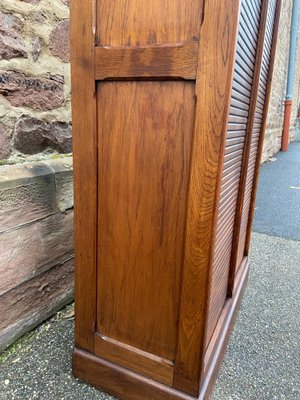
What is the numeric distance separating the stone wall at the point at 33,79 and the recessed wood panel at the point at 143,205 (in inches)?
20.8

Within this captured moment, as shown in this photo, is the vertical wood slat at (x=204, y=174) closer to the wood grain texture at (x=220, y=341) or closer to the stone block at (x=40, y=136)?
the wood grain texture at (x=220, y=341)

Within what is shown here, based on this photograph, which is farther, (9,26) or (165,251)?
(9,26)

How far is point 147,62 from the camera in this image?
0.92 meters

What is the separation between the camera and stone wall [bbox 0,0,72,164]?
1291 mm

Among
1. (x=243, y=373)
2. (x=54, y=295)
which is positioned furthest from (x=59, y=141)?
(x=243, y=373)

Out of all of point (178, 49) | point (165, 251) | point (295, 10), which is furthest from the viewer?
point (295, 10)

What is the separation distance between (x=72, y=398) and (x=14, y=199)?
800 mm

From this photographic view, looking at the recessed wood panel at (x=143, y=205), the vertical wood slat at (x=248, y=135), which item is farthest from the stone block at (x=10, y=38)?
the vertical wood slat at (x=248, y=135)

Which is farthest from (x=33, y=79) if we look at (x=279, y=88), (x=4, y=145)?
(x=279, y=88)

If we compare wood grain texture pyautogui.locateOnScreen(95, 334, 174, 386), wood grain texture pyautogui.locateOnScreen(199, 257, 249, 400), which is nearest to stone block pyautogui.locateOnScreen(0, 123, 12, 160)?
wood grain texture pyautogui.locateOnScreen(95, 334, 174, 386)

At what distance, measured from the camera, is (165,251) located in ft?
3.47

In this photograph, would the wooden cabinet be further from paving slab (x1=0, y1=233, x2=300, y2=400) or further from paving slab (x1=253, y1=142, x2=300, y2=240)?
paving slab (x1=253, y1=142, x2=300, y2=240)

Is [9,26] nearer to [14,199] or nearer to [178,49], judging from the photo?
[14,199]

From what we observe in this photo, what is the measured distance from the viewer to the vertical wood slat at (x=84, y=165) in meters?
0.99
